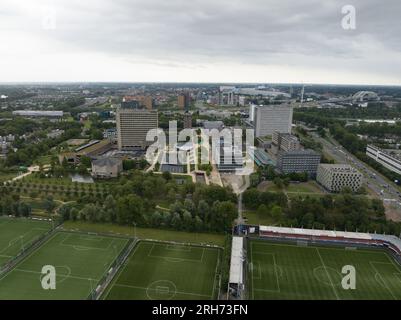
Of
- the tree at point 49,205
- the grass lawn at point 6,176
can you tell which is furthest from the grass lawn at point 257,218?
the grass lawn at point 6,176

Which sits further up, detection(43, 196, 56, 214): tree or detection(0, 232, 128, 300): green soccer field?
detection(43, 196, 56, 214): tree

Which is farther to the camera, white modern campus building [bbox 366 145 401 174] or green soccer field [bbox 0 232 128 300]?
white modern campus building [bbox 366 145 401 174]

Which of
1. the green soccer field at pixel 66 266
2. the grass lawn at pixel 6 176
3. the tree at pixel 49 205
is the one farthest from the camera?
the grass lawn at pixel 6 176

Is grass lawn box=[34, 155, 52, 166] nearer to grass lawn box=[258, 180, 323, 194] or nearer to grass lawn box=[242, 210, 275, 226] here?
grass lawn box=[242, 210, 275, 226]

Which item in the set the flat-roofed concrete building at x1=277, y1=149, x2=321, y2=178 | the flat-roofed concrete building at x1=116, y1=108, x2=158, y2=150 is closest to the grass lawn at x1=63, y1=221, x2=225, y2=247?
the flat-roofed concrete building at x1=277, y1=149, x2=321, y2=178

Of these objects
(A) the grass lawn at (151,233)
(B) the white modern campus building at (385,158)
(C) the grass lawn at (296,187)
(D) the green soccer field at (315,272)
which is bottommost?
(D) the green soccer field at (315,272)

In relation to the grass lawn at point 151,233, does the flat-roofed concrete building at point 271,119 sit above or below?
above

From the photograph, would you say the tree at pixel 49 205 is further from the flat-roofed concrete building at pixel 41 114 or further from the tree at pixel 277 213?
the flat-roofed concrete building at pixel 41 114

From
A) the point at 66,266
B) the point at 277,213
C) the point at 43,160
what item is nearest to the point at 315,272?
the point at 277,213
